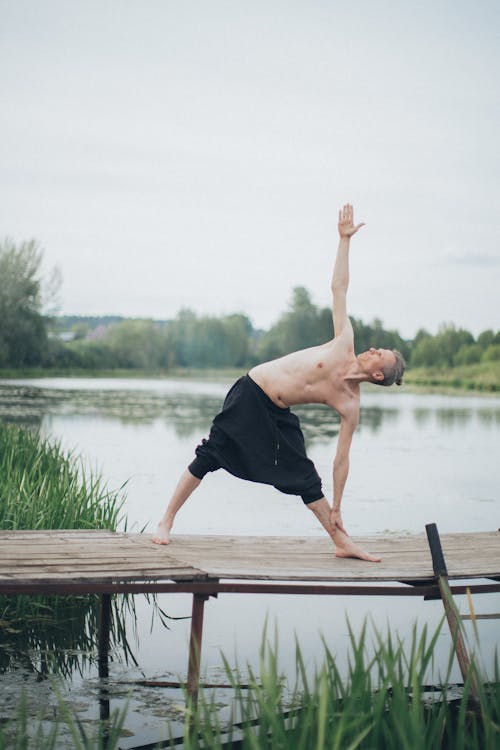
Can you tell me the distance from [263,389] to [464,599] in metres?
3.53

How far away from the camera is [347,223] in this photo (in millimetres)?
4508

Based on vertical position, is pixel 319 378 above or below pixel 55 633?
above

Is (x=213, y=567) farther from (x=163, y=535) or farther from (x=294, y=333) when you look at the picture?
(x=294, y=333)

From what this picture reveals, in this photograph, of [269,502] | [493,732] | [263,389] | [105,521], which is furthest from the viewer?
[269,502]

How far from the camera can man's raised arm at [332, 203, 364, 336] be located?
4484mm

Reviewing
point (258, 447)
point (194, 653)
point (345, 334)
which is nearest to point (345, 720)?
point (194, 653)

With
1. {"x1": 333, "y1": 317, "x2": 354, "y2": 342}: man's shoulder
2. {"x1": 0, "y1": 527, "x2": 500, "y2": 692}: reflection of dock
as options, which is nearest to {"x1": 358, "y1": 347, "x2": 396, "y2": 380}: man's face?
{"x1": 333, "y1": 317, "x2": 354, "y2": 342}: man's shoulder

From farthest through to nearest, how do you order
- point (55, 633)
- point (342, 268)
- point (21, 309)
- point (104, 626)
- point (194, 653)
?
point (21, 309), point (55, 633), point (104, 626), point (342, 268), point (194, 653)

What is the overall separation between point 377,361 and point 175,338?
176 feet

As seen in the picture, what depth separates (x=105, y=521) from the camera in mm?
6387

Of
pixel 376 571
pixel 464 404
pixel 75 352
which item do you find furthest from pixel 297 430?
pixel 75 352

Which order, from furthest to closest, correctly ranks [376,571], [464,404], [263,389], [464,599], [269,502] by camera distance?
1. [464,404]
2. [269,502]
3. [464,599]
4. [263,389]
5. [376,571]

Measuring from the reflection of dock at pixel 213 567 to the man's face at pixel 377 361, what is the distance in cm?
77

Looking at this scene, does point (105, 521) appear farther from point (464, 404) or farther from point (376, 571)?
point (464, 404)
